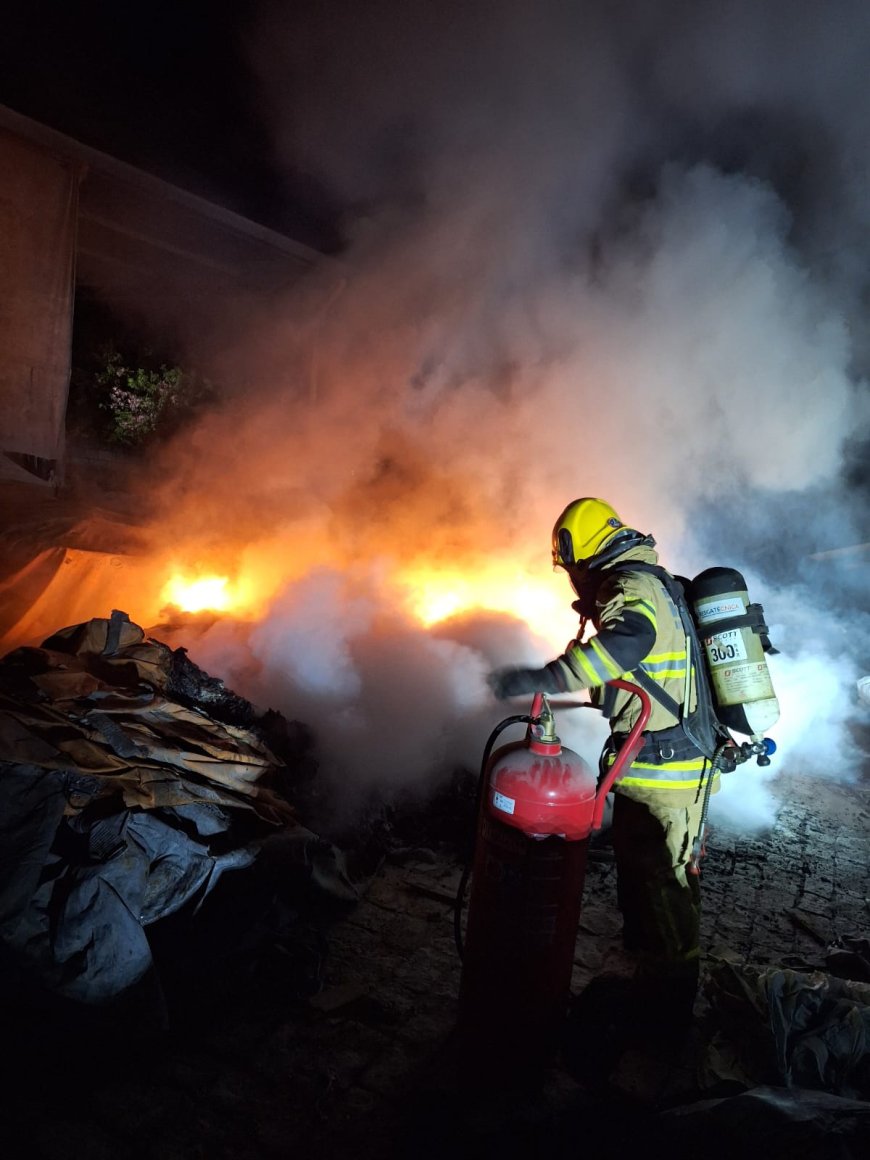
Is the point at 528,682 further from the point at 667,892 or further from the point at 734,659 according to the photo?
the point at 667,892

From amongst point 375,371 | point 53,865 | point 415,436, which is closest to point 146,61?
point 375,371

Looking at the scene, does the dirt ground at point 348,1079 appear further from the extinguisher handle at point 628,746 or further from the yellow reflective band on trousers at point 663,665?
the yellow reflective band on trousers at point 663,665

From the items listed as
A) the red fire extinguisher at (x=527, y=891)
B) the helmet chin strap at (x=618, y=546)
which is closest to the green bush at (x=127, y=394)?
Answer: the helmet chin strap at (x=618, y=546)

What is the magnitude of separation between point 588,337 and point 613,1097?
20.8 feet

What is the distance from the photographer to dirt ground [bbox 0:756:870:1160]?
89.1 inches

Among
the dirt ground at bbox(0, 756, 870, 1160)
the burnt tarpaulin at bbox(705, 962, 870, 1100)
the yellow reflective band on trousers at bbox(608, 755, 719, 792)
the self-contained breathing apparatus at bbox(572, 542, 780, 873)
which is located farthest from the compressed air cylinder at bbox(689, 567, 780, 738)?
the dirt ground at bbox(0, 756, 870, 1160)

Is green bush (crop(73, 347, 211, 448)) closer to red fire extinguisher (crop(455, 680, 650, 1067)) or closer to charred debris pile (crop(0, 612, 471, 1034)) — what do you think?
charred debris pile (crop(0, 612, 471, 1034))

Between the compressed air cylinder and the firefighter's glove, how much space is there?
34.6 inches

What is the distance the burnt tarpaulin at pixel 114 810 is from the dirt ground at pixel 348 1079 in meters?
0.31

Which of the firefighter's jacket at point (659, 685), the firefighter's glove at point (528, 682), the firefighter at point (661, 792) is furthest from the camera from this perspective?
the firefighter at point (661, 792)

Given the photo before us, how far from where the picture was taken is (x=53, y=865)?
2.71 m

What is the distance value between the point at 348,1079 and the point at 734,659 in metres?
2.41

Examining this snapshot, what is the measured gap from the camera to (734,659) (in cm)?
296

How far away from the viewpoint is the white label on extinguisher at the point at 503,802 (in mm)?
2414
